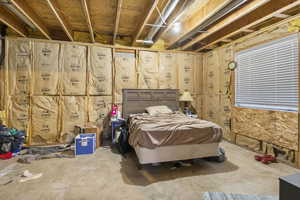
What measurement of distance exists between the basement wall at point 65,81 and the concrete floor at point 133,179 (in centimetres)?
125

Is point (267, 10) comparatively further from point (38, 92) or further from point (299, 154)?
point (38, 92)

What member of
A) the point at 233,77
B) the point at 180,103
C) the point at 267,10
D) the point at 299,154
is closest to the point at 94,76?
the point at 180,103

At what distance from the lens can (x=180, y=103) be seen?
512 cm

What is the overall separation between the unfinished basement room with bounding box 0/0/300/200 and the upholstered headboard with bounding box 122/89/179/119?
1.2 inches

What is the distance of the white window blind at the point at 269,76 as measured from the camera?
9.41 ft

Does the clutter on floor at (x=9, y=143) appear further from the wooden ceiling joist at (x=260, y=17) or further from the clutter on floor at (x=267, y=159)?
the wooden ceiling joist at (x=260, y=17)

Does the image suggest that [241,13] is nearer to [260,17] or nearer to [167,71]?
Result: [260,17]

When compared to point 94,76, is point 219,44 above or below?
above

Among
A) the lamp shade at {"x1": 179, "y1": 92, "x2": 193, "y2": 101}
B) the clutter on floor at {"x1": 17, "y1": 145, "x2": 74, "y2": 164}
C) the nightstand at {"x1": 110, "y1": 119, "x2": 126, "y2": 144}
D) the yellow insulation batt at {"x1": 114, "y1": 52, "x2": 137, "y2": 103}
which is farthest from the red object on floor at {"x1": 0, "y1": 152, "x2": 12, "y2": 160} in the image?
the lamp shade at {"x1": 179, "y1": 92, "x2": 193, "y2": 101}

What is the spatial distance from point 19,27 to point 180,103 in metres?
4.72

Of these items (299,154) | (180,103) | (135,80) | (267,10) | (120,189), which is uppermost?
(267,10)

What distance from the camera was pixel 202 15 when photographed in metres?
3.02

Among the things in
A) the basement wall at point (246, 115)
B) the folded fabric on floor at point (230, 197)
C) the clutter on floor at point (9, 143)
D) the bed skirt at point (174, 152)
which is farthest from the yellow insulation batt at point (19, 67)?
the basement wall at point (246, 115)

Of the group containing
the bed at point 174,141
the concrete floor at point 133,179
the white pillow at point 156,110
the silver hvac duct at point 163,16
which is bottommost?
the concrete floor at point 133,179
